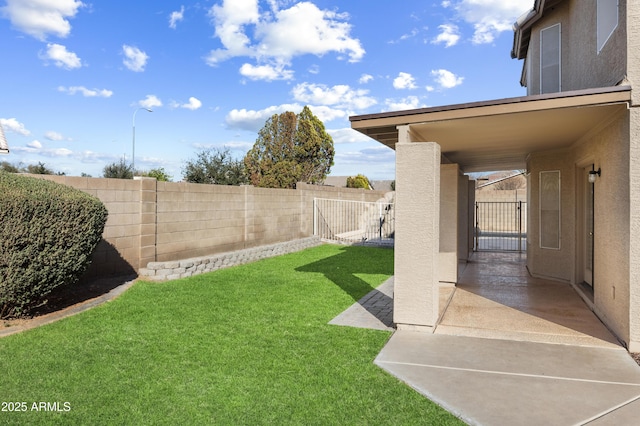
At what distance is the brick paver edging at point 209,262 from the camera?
31.0 ft

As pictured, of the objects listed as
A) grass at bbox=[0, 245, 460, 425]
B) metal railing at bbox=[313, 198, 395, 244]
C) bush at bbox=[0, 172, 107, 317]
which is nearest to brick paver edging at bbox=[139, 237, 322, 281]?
grass at bbox=[0, 245, 460, 425]

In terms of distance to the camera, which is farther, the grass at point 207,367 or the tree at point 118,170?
the tree at point 118,170

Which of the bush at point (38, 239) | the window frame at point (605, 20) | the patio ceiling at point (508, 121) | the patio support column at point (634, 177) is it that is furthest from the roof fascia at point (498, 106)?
the bush at point (38, 239)

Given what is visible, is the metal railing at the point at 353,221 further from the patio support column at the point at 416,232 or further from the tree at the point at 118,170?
the tree at the point at 118,170

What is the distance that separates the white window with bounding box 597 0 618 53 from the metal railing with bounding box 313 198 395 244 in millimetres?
12088

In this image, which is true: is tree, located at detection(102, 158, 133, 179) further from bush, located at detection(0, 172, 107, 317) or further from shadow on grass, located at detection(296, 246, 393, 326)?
bush, located at detection(0, 172, 107, 317)

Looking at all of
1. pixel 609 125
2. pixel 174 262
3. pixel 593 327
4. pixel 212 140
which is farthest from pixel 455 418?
pixel 212 140

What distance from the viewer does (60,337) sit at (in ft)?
18.0

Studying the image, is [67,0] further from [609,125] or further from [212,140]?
[212,140]

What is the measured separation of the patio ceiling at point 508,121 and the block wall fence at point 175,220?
5.56m

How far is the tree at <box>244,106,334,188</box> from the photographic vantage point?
3566cm

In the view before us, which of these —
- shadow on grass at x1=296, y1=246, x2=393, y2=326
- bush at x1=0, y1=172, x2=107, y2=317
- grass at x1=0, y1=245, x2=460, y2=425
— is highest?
bush at x1=0, y1=172, x2=107, y2=317

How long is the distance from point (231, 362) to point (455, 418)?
2423 mm

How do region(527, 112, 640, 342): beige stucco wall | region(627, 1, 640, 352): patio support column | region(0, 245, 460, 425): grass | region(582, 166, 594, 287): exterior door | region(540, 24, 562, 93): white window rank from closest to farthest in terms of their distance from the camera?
region(0, 245, 460, 425): grass
region(627, 1, 640, 352): patio support column
region(527, 112, 640, 342): beige stucco wall
region(582, 166, 594, 287): exterior door
region(540, 24, 562, 93): white window
